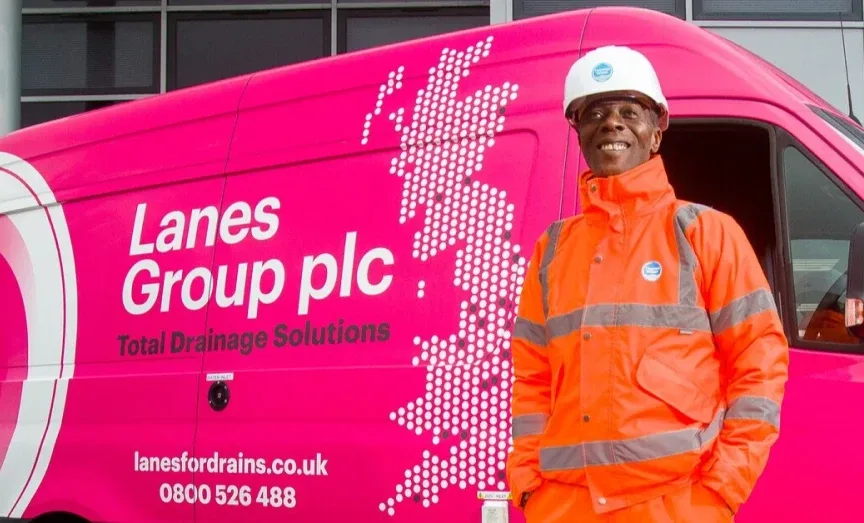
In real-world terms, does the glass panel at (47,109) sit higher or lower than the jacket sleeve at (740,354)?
higher

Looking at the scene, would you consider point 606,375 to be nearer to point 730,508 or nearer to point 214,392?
point 730,508

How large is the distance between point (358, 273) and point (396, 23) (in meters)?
7.31

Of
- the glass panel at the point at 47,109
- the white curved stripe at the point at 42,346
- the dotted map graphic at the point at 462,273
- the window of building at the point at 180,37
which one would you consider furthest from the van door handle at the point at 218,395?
the glass panel at the point at 47,109

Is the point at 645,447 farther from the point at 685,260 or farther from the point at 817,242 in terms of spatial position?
the point at 817,242

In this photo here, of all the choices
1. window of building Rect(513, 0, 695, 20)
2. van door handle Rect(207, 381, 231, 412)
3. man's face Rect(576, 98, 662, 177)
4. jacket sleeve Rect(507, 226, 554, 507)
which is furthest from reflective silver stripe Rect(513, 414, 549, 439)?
window of building Rect(513, 0, 695, 20)

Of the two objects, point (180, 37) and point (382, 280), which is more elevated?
point (180, 37)

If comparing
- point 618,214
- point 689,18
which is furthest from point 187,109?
point 689,18

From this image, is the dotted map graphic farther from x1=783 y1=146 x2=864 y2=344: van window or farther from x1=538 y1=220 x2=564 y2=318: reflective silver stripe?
x1=538 y1=220 x2=564 y2=318: reflective silver stripe

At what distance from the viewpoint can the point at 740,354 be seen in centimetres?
235

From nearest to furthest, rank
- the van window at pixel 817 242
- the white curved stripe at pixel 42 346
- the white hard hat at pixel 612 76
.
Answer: the white hard hat at pixel 612 76
the van window at pixel 817 242
the white curved stripe at pixel 42 346

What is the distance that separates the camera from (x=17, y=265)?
533cm

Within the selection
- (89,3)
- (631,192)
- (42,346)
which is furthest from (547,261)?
(89,3)

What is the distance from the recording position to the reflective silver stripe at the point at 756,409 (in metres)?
2.29

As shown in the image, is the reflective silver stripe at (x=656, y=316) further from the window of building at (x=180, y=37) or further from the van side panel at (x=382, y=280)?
the window of building at (x=180, y=37)
